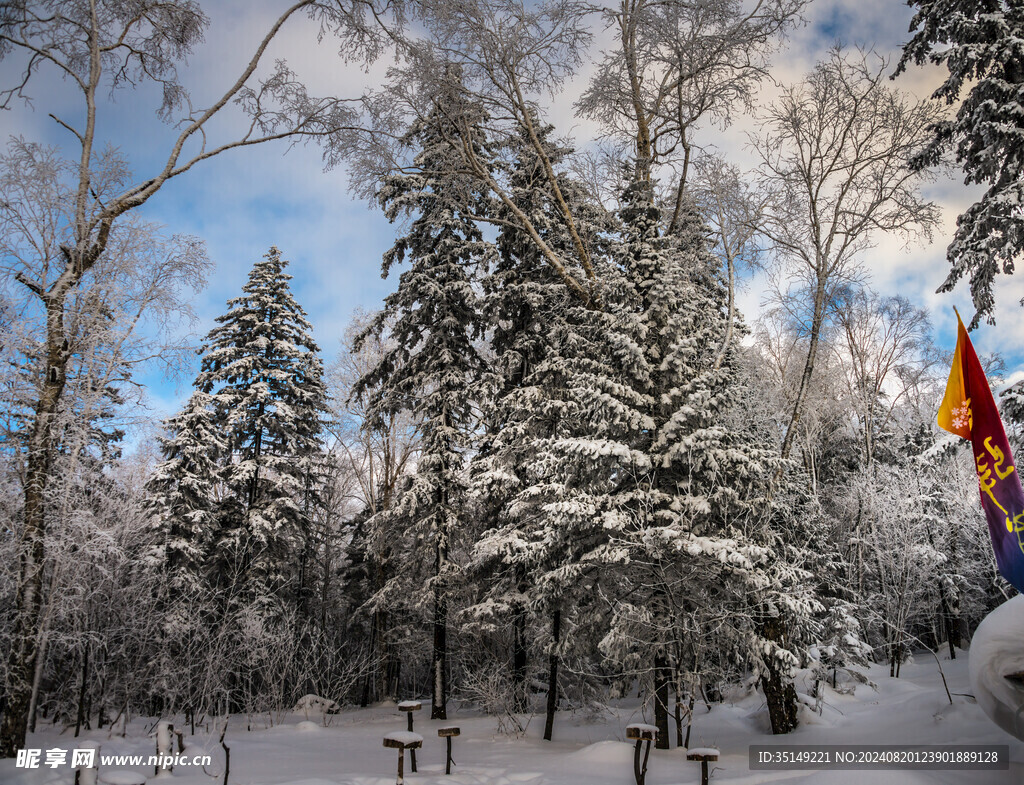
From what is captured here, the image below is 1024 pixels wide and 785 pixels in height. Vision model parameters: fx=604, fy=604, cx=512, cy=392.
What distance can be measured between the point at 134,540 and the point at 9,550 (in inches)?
307

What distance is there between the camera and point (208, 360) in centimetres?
1819

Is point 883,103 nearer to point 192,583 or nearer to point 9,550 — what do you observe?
point 9,550

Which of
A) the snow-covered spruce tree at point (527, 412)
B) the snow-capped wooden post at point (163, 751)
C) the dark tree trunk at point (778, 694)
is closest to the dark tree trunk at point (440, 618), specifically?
the snow-covered spruce tree at point (527, 412)

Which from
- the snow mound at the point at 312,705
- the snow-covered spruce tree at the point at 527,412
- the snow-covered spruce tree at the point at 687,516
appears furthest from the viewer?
the snow mound at the point at 312,705

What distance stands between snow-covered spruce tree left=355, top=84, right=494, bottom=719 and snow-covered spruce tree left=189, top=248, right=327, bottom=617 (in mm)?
3582

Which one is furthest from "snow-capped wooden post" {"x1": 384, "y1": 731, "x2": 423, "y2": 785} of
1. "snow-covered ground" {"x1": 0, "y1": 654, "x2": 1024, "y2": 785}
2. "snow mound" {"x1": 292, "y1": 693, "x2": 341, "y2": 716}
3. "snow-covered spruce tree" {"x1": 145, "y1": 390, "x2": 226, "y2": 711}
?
"snow mound" {"x1": 292, "y1": 693, "x2": 341, "y2": 716}

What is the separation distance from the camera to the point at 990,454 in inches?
221

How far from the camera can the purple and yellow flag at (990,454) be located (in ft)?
17.5

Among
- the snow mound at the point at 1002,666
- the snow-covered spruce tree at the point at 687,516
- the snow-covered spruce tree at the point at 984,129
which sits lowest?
the snow mound at the point at 1002,666

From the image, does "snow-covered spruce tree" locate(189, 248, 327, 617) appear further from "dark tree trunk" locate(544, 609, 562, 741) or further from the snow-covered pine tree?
"dark tree trunk" locate(544, 609, 562, 741)

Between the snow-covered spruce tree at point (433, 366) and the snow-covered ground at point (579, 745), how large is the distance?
9.66 feet

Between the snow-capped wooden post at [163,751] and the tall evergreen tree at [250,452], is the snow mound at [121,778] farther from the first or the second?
the tall evergreen tree at [250,452]

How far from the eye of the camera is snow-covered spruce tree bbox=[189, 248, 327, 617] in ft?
55.9

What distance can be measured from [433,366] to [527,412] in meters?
2.92
